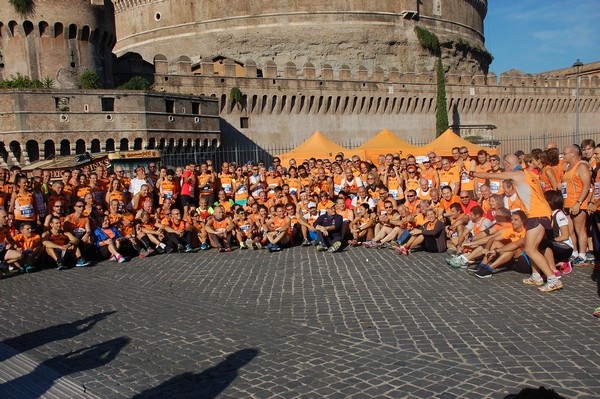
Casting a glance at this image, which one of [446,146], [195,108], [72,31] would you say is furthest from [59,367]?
[72,31]

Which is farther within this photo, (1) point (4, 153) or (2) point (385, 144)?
(1) point (4, 153)

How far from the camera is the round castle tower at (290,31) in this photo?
121 feet

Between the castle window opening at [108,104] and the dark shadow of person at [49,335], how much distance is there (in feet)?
56.0

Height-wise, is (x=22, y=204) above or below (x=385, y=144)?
below

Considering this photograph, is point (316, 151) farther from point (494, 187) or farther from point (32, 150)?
point (32, 150)

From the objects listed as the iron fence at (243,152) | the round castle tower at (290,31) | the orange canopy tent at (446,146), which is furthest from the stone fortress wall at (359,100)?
the orange canopy tent at (446,146)

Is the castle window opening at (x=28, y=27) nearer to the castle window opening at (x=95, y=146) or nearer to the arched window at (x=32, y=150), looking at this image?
the arched window at (x=32, y=150)

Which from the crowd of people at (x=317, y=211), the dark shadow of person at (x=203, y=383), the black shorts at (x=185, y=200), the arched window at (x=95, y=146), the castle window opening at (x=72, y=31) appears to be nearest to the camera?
the dark shadow of person at (x=203, y=383)

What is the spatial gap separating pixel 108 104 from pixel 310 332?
735 inches

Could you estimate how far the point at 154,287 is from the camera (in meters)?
6.98

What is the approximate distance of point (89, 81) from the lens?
22.0 m

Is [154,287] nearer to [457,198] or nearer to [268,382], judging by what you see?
[268,382]

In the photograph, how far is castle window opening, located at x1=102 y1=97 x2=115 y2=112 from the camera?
2112 cm

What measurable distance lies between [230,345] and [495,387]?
2196 millimetres
